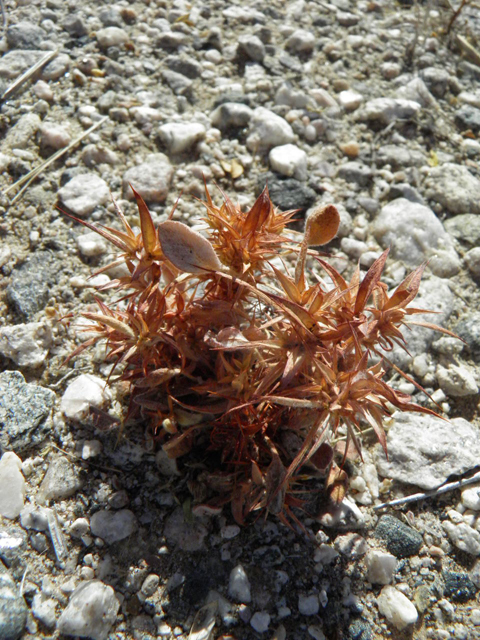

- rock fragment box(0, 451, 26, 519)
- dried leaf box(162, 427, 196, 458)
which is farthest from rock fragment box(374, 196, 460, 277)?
rock fragment box(0, 451, 26, 519)

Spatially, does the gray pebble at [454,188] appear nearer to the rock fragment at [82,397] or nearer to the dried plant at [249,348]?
the dried plant at [249,348]

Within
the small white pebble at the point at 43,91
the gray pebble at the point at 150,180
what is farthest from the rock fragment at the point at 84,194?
the small white pebble at the point at 43,91

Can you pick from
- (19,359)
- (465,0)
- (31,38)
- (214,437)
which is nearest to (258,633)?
(214,437)

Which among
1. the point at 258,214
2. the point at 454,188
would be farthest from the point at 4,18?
the point at 454,188

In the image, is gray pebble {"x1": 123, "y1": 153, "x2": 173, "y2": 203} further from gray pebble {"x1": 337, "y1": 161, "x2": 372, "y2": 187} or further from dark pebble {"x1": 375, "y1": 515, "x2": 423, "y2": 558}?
dark pebble {"x1": 375, "y1": 515, "x2": 423, "y2": 558}

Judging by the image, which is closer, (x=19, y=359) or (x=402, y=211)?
(x=19, y=359)

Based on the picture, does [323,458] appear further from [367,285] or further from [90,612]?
[90,612]

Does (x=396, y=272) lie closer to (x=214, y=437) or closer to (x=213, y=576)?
(x=214, y=437)
